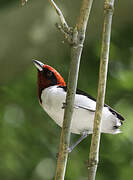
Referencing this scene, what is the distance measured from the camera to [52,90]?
2.69 metres

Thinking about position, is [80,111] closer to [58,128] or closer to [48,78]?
[48,78]

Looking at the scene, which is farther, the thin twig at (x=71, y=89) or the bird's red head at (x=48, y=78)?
the bird's red head at (x=48, y=78)

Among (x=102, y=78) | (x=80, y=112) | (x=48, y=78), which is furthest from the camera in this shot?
(x=48, y=78)

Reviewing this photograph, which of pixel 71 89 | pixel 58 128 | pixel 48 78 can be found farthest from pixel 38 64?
pixel 58 128

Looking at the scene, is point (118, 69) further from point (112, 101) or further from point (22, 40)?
point (22, 40)

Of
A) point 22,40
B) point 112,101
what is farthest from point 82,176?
point 22,40

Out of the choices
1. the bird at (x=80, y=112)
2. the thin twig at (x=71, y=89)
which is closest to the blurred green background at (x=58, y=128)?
the bird at (x=80, y=112)

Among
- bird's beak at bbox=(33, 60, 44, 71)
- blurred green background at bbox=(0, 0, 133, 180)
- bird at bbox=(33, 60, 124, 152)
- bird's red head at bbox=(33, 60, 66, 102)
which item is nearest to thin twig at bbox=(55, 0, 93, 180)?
bird at bbox=(33, 60, 124, 152)

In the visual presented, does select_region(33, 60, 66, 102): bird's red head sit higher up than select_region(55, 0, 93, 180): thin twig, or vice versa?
select_region(33, 60, 66, 102): bird's red head

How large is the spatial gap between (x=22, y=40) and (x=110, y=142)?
1.55 metres

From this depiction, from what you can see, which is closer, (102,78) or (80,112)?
(102,78)

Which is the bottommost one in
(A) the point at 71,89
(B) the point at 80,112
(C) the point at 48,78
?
(A) the point at 71,89

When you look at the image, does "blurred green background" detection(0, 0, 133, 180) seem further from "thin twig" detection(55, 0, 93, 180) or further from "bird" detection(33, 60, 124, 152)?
"thin twig" detection(55, 0, 93, 180)

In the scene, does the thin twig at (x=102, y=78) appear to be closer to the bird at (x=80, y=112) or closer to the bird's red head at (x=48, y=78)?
the bird at (x=80, y=112)
